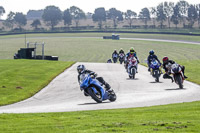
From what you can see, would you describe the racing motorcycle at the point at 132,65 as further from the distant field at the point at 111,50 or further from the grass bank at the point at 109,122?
the distant field at the point at 111,50

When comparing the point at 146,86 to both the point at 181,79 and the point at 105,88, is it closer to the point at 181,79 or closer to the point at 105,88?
the point at 181,79

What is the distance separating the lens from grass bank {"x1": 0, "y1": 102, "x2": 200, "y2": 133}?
9.15 m

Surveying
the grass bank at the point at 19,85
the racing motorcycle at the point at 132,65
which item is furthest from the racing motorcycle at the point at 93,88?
the racing motorcycle at the point at 132,65

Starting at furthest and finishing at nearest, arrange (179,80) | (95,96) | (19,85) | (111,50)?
1. (111,50)
2. (19,85)
3. (179,80)
4. (95,96)

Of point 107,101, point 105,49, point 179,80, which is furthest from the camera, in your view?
point 105,49

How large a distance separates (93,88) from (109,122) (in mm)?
6057

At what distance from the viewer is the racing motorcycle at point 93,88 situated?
52.6ft

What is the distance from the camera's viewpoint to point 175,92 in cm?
1939

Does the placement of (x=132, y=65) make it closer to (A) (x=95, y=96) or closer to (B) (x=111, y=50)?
(A) (x=95, y=96)

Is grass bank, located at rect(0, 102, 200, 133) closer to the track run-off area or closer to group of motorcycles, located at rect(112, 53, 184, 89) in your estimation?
the track run-off area

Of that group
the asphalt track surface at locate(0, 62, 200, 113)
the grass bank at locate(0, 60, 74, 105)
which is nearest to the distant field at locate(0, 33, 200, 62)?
the grass bank at locate(0, 60, 74, 105)

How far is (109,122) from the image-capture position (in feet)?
33.5

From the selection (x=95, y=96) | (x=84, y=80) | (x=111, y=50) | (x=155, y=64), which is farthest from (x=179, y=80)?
(x=111, y=50)

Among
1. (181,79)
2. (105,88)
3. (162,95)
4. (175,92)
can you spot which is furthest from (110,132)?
(181,79)
